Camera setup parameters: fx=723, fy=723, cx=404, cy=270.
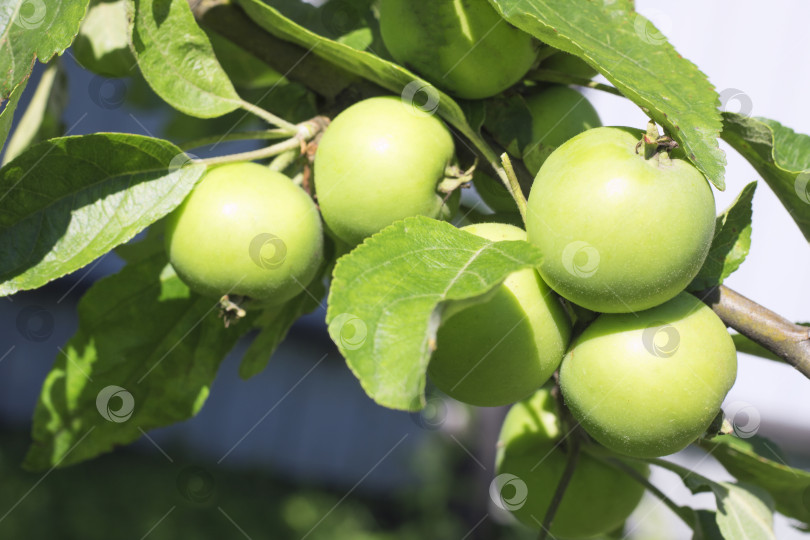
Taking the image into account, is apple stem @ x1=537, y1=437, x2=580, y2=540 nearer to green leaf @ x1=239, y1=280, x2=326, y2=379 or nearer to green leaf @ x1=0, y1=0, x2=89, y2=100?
green leaf @ x1=239, y1=280, x2=326, y2=379

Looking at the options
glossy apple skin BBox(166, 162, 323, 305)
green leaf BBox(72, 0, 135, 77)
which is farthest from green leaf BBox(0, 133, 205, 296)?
green leaf BBox(72, 0, 135, 77)

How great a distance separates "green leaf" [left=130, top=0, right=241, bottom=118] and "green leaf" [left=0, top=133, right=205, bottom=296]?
0.09 metres

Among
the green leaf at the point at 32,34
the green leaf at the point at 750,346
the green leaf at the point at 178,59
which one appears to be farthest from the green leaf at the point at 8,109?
the green leaf at the point at 750,346

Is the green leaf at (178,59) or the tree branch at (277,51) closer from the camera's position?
the green leaf at (178,59)

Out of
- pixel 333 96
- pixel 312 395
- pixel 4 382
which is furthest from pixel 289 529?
pixel 333 96

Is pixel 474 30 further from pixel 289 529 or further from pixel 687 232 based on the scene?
pixel 289 529

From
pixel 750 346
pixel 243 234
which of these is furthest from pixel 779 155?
pixel 243 234

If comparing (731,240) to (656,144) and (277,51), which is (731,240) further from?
(277,51)

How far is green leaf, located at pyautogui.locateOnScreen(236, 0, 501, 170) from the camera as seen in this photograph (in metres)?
0.78

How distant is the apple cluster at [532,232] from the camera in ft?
2.18

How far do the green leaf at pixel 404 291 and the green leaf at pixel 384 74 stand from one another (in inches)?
6.5

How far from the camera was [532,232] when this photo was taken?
0.70 m

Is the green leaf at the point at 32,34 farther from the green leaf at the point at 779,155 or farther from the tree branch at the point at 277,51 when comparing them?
the green leaf at the point at 779,155

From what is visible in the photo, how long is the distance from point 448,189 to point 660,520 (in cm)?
376
